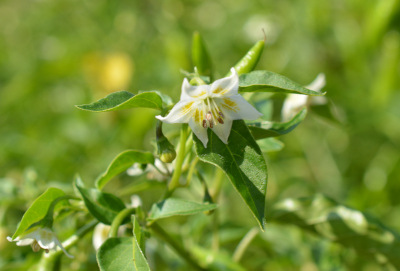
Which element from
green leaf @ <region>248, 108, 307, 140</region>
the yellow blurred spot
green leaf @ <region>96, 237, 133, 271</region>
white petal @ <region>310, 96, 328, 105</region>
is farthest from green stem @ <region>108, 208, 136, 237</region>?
the yellow blurred spot

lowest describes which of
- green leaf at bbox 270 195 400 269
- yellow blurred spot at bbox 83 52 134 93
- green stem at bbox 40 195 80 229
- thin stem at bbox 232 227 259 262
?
yellow blurred spot at bbox 83 52 134 93

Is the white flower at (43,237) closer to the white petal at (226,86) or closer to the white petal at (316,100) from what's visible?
the white petal at (226,86)

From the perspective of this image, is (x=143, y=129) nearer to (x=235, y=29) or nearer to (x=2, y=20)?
(x=235, y=29)

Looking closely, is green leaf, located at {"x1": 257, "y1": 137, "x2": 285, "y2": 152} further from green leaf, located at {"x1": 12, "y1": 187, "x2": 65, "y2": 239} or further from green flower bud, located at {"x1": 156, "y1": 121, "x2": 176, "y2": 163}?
green leaf, located at {"x1": 12, "y1": 187, "x2": 65, "y2": 239}

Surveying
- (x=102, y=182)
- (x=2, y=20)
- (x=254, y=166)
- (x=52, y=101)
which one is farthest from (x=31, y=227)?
(x=2, y=20)

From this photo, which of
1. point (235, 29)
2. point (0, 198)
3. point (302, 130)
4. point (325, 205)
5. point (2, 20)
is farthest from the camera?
point (2, 20)

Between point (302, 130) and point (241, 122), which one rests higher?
point (241, 122)

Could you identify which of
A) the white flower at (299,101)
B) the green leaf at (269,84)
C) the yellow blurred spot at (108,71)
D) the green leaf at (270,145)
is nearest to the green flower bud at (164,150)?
the green leaf at (269,84)
